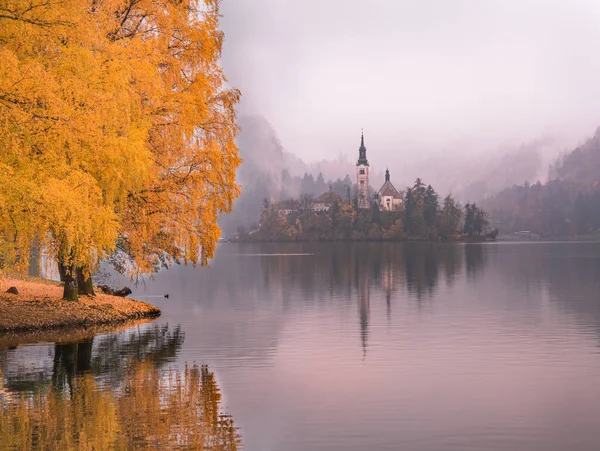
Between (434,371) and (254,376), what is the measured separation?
5098 millimetres

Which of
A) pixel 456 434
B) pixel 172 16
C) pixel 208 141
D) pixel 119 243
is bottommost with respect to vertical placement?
pixel 456 434

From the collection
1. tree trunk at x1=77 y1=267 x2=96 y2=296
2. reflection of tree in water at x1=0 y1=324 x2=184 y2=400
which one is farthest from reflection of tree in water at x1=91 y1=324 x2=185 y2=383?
tree trunk at x1=77 y1=267 x2=96 y2=296

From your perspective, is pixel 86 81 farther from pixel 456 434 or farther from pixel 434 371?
pixel 456 434

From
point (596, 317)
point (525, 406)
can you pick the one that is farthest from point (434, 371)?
point (596, 317)

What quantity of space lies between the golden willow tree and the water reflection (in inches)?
164

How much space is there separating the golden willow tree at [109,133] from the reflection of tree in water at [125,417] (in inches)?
248

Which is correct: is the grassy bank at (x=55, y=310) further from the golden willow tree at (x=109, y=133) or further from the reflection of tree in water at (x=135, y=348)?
the reflection of tree in water at (x=135, y=348)

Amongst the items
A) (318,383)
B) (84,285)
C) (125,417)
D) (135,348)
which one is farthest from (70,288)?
(125,417)

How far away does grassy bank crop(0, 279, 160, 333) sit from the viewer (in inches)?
1227

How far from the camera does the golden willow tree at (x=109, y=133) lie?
76.2 ft

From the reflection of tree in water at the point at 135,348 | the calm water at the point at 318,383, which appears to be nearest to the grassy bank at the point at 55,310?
the calm water at the point at 318,383

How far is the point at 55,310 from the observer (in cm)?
3272

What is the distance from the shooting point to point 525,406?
18.2 metres

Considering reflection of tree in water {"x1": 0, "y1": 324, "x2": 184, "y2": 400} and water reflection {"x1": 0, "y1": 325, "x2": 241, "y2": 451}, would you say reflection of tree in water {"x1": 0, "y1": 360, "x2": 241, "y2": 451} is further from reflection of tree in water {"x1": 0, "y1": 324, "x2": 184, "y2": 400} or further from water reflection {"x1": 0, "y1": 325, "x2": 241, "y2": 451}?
reflection of tree in water {"x1": 0, "y1": 324, "x2": 184, "y2": 400}
